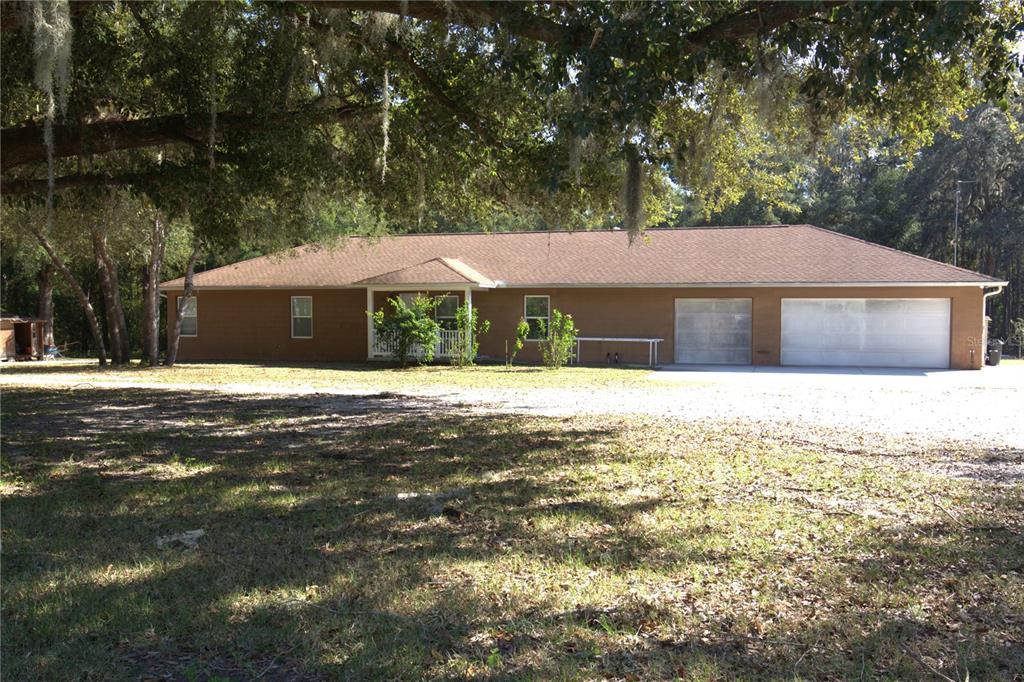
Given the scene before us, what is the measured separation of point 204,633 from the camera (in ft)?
12.0

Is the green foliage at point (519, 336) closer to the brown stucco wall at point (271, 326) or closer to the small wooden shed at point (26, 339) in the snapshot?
the brown stucco wall at point (271, 326)

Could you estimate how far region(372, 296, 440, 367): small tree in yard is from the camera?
21500 millimetres

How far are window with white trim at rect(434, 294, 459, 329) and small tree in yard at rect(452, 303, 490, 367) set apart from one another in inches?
25.9

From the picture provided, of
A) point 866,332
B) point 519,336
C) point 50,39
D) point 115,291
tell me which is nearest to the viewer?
point 50,39

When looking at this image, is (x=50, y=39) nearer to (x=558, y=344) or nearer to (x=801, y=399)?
(x=801, y=399)

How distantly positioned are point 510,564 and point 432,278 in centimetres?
1809

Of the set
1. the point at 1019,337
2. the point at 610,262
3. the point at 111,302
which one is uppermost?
the point at 610,262

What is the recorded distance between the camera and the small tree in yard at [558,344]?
2103cm

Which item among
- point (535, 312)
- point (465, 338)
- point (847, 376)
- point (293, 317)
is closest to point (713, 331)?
point (847, 376)

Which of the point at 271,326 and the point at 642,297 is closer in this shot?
the point at 642,297

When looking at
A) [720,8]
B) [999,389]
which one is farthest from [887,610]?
[999,389]

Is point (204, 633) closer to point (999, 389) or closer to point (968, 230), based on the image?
point (999, 389)

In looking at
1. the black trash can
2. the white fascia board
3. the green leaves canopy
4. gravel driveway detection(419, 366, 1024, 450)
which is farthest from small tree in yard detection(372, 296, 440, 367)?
the black trash can

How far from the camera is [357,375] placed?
1928cm
